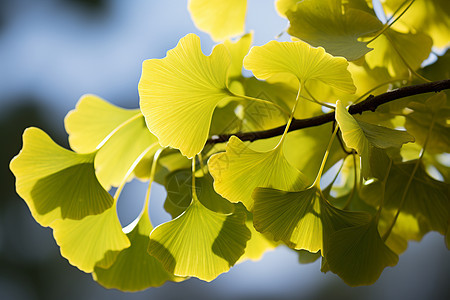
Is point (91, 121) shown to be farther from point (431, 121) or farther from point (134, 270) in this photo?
point (431, 121)

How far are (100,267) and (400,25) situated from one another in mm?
263

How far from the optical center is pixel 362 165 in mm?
200

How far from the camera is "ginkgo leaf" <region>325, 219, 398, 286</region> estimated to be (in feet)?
0.75

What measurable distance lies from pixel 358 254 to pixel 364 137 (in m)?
0.07

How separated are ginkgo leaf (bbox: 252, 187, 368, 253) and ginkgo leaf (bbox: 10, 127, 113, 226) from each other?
0.30 feet

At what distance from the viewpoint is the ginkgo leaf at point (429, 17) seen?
306mm

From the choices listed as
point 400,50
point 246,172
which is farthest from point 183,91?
point 400,50

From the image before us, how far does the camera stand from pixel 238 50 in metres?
0.33

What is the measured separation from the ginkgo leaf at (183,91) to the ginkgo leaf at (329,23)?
0.05 meters

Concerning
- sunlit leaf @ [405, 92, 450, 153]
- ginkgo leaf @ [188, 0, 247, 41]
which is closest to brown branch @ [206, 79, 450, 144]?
sunlit leaf @ [405, 92, 450, 153]

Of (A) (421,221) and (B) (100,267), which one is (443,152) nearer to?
(A) (421,221)

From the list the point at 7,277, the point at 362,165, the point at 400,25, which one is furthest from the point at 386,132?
the point at 7,277

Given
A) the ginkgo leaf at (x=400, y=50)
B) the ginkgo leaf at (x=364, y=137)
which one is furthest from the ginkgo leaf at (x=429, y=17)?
the ginkgo leaf at (x=364, y=137)

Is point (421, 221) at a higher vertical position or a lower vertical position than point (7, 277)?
higher
